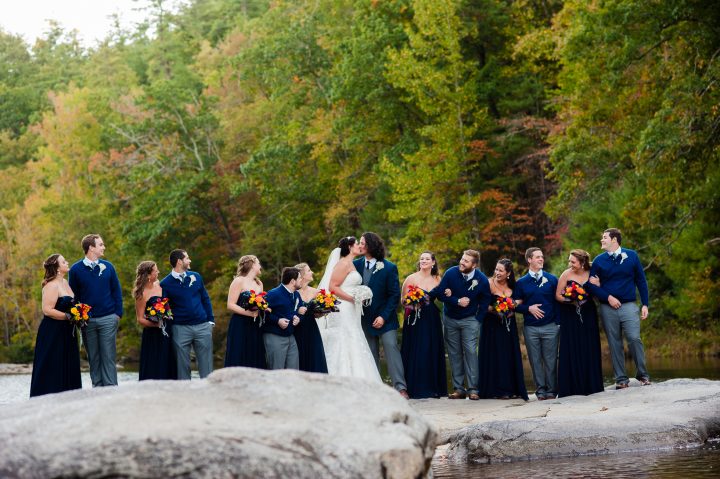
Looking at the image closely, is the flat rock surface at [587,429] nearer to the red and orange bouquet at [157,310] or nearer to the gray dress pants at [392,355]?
the gray dress pants at [392,355]

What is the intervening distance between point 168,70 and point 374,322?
6198 centimetres

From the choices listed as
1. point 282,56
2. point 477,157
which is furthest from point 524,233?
point 282,56

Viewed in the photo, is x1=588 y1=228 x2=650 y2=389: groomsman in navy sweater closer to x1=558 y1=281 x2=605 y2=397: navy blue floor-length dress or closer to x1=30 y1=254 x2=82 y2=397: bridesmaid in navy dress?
x1=558 y1=281 x2=605 y2=397: navy blue floor-length dress

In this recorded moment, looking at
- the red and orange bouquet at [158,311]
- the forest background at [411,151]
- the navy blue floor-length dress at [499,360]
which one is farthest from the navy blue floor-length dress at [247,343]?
the forest background at [411,151]

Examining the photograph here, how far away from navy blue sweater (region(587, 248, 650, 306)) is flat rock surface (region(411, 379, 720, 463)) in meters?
1.74

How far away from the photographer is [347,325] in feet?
49.0

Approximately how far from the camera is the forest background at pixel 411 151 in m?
25.2

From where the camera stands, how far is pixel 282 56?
45.3 meters

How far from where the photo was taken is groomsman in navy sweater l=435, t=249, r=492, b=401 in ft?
49.2

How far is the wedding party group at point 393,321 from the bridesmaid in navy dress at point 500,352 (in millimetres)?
15

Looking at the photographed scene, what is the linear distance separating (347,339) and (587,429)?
4496mm

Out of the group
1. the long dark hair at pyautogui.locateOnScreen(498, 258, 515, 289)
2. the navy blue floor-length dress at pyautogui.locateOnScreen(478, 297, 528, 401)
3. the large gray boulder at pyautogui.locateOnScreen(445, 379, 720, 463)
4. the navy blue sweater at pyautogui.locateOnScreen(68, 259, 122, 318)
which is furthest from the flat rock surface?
the navy blue sweater at pyautogui.locateOnScreen(68, 259, 122, 318)

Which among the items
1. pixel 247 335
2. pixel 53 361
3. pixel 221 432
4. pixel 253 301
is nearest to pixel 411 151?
pixel 247 335

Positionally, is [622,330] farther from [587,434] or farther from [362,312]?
[587,434]
